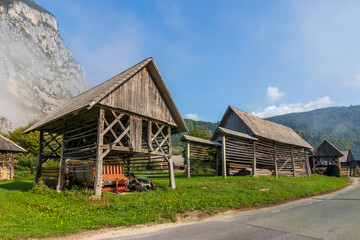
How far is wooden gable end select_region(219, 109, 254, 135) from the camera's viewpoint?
2502cm

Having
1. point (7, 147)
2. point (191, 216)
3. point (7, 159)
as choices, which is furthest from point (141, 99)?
point (7, 159)

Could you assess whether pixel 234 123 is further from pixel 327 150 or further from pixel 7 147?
pixel 327 150

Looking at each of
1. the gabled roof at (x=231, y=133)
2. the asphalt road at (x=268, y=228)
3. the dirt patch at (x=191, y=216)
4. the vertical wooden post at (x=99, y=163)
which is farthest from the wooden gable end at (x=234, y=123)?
the vertical wooden post at (x=99, y=163)

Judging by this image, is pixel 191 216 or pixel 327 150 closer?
pixel 191 216

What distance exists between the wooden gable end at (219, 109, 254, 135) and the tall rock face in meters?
98.6

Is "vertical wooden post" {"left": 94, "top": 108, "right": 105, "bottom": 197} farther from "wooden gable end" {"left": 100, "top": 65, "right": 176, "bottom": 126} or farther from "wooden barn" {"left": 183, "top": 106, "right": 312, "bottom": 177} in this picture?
"wooden barn" {"left": 183, "top": 106, "right": 312, "bottom": 177}

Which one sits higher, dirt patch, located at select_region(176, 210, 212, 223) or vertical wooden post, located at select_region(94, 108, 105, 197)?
vertical wooden post, located at select_region(94, 108, 105, 197)

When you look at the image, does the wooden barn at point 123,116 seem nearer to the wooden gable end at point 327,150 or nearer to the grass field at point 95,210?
the grass field at point 95,210

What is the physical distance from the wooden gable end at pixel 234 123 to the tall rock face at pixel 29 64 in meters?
98.6

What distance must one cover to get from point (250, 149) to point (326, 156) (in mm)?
32297

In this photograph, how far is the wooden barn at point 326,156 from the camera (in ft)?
146

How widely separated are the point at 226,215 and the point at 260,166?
1870 centimetres

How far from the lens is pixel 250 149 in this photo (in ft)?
76.5

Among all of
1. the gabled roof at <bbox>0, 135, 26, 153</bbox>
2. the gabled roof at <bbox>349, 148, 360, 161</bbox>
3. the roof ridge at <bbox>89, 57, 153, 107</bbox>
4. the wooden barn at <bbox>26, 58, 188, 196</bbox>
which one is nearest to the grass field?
the wooden barn at <bbox>26, 58, 188, 196</bbox>
